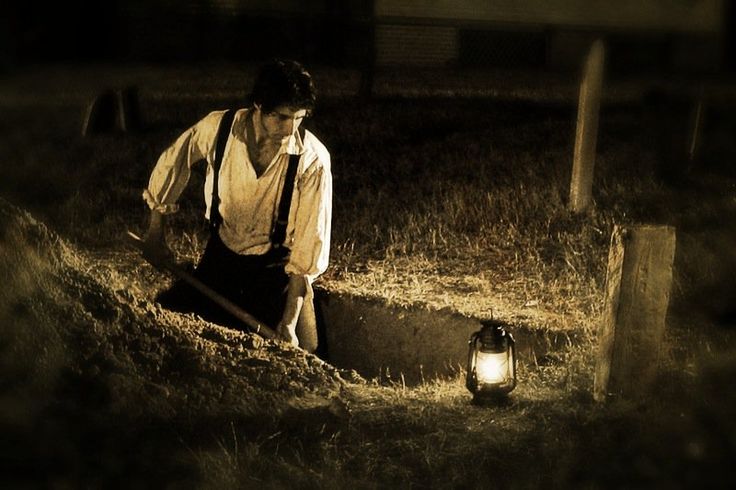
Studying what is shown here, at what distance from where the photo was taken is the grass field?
3684 mm

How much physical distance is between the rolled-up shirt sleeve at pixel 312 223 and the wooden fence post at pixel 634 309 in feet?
4.46

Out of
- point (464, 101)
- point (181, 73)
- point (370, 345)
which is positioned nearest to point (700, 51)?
point (464, 101)

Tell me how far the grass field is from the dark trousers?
814 millimetres

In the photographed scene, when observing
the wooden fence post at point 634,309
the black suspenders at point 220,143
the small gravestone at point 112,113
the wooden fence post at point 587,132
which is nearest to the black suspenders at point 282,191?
the black suspenders at point 220,143

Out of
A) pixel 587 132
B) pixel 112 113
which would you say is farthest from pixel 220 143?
pixel 112 113

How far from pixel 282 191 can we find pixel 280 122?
36 cm

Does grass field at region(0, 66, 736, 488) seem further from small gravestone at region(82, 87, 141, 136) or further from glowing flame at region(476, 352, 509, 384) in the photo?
small gravestone at region(82, 87, 141, 136)

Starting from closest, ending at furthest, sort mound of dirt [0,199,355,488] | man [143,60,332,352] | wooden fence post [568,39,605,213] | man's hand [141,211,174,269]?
mound of dirt [0,199,355,488], man [143,60,332,352], man's hand [141,211,174,269], wooden fence post [568,39,605,213]

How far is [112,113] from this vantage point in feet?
37.1

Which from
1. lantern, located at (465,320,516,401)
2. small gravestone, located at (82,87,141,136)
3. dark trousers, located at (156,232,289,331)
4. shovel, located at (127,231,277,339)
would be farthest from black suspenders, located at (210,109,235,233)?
small gravestone, located at (82,87,141,136)

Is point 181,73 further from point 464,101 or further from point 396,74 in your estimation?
point 464,101

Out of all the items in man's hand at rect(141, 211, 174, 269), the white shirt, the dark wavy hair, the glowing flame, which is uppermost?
the dark wavy hair

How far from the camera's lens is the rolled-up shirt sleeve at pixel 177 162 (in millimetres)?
4812

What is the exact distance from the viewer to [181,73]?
16.9 metres
